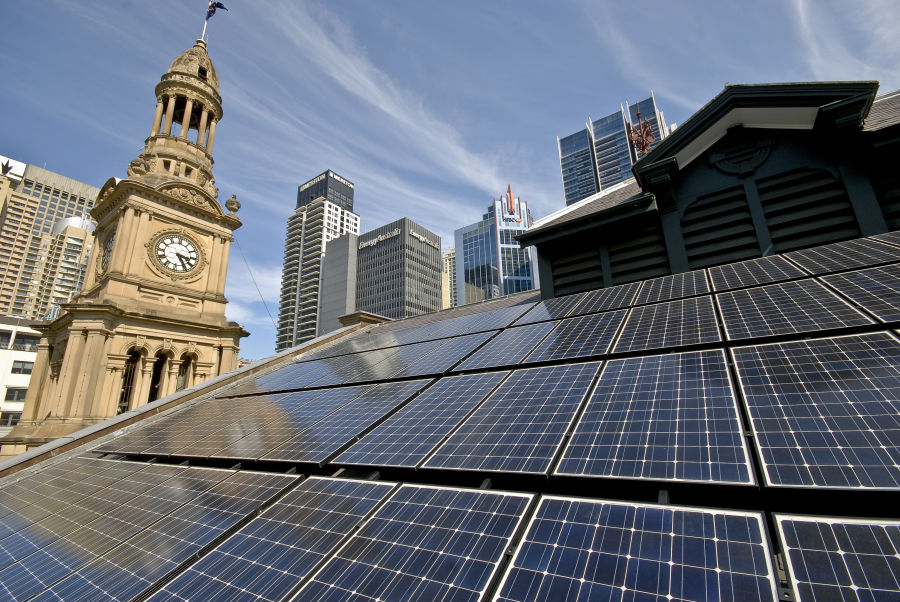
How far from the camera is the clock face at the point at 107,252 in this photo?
981 inches

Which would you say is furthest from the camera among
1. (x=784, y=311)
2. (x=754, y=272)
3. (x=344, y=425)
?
(x=754, y=272)

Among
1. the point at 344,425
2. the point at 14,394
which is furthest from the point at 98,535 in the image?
the point at 14,394

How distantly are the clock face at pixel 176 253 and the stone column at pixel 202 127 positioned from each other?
8.82 m

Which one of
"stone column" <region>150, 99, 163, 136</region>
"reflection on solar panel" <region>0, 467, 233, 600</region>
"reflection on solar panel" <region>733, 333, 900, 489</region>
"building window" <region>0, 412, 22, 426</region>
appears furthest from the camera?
"building window" <region>0, 412, 22, 426</region>

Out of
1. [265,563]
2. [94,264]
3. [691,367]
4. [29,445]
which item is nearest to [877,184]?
[691,367]

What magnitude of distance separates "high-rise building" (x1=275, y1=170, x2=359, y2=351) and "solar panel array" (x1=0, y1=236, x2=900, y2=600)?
148505mm

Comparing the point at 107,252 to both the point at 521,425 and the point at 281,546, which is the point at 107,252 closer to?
the point at 281,546

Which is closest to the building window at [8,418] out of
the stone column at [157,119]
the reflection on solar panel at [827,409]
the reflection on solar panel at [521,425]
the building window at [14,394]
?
the building window at [14,394]

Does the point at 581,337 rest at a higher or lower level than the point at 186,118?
lower

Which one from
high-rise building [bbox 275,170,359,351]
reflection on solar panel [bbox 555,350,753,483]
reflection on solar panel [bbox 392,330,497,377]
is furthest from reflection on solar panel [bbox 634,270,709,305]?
high-rise building [bbox 275,170,359,351]

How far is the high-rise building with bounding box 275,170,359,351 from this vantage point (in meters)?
152

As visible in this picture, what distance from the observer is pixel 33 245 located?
15762 cm

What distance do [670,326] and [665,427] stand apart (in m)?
3.45

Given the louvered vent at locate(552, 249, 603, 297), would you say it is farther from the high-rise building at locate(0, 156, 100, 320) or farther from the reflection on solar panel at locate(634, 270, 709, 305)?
the high-rise building at locate(0, 156, 100, 320)
